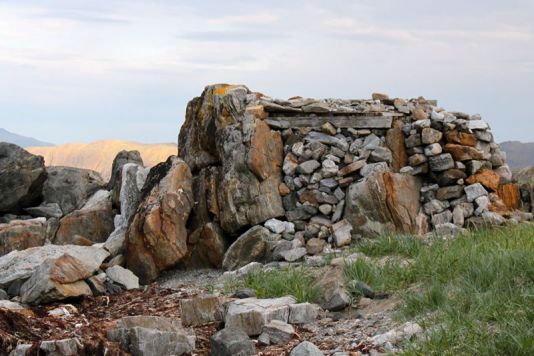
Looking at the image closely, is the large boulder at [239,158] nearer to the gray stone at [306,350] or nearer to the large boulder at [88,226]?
the large boulder at [88,226]

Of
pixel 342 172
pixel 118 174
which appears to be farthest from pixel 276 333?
pixel 118 174

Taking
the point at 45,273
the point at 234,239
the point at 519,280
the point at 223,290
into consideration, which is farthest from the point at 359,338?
the point at 234,239

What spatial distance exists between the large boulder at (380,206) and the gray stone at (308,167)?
787mm

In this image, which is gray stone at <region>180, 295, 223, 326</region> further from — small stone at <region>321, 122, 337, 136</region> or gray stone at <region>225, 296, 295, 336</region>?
small stone at <region>321, 122, 337, 136</region>

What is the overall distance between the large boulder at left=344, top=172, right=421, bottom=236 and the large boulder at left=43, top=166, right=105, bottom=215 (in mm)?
7811

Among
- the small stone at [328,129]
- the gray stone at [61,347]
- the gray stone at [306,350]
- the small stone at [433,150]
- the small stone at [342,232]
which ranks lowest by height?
the gray stone at [61,347]

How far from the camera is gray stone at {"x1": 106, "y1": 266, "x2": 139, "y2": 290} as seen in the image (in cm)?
1114

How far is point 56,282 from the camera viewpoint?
9.89 meters

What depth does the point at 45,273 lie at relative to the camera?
998 centimetres

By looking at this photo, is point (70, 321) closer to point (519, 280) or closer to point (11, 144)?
point (519, 280)

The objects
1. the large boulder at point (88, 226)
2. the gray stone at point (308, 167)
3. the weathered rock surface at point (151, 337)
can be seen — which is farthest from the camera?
the large boulder at point (88, 226)

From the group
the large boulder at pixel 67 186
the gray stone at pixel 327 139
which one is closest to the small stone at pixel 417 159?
the gray stone at pixel 327 139

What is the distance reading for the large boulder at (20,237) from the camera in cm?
1362

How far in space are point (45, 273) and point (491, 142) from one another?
775cm
